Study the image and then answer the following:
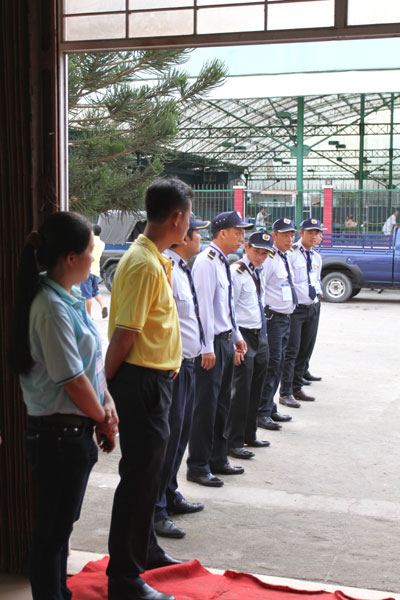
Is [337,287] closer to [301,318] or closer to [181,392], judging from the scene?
[301,318]

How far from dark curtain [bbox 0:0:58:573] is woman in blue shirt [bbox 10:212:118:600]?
723mm

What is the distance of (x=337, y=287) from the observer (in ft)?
49.2

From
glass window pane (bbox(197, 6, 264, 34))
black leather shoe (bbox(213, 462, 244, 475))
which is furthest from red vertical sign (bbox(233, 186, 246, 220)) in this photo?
glass window pane (bbox(197, 6, 264, 34))

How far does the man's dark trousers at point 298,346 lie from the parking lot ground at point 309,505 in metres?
0.31

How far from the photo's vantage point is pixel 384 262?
14492 mm

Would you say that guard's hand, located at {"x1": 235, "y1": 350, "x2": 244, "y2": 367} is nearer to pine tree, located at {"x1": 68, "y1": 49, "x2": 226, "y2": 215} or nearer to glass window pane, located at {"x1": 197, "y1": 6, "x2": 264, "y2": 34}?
pine tree, located at {"x1": 68, "y1": 49, "x2": 226, "y2": 215}

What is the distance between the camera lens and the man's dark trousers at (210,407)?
4551 mm

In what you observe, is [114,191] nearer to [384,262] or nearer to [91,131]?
[91,131]

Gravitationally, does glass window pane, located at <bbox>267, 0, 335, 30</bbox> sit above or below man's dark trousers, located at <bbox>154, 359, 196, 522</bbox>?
above

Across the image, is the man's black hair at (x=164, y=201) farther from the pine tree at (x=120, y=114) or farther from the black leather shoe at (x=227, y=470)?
the pine tree at (x=120, y=114)

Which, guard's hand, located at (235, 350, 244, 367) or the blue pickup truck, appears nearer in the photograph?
guard's hand, located at (235, 350, 244, 367)

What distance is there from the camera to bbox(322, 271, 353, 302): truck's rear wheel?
14.8 m

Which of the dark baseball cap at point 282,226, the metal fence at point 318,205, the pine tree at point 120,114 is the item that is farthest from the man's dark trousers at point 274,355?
the metal fence at point 318,205

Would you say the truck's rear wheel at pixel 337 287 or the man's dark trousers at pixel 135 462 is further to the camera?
the truck's rear wheel at pixel 337 287
